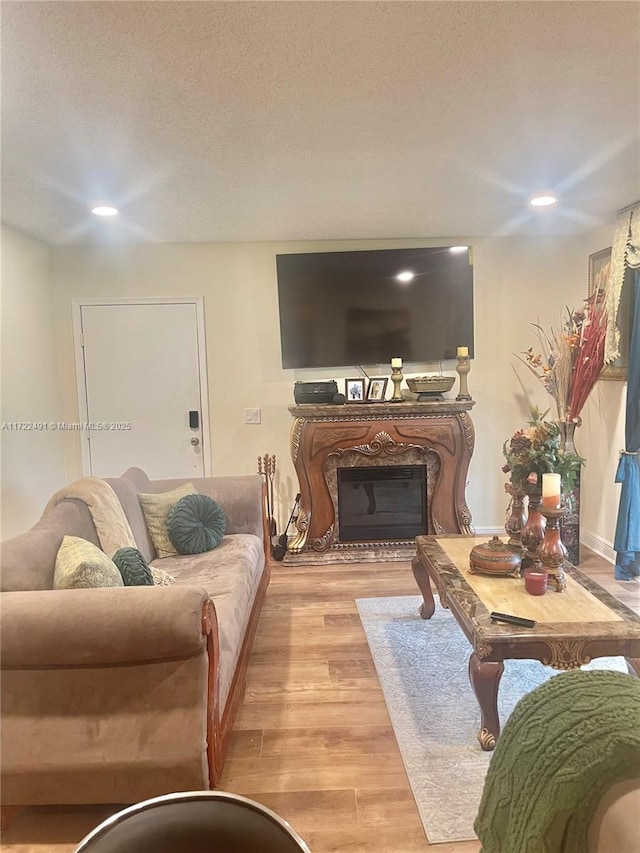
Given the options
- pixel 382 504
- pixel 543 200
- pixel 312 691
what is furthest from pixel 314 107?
pixel 382 504

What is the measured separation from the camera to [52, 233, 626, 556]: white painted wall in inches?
167

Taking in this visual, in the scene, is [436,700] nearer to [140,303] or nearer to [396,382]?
[396,382]

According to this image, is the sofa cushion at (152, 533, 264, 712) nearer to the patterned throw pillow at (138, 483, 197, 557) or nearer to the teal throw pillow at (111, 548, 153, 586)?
the patterned throw pillow at (138, 483, 197, 557)

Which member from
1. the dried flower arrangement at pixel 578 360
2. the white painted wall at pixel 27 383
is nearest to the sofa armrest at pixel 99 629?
the white painted wall at pixel 27 383

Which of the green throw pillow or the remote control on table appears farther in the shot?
the green throw pillow

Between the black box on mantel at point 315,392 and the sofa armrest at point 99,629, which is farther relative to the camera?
the black box on mantel at point 315,392

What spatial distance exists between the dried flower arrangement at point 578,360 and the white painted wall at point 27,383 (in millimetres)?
3714

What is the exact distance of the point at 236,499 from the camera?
10.6ft

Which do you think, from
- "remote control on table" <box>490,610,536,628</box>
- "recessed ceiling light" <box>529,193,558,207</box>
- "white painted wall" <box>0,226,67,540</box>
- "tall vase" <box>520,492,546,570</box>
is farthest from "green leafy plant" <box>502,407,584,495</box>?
"white painted wall" <box>0,226,67,540</box>

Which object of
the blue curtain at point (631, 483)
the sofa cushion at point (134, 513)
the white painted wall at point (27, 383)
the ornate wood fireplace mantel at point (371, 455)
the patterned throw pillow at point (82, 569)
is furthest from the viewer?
the ornate wood fireplace mantel at point (371, 455)

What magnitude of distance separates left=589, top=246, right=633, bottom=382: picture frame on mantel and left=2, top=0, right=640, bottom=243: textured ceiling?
492mm

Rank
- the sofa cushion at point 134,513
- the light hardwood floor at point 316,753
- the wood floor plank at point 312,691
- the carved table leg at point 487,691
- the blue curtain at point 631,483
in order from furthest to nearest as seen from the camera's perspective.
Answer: the blue curtain at point 631,483, the sofa cushion at point 134,513, the wood floor plank at point 312,691, the carved table leg at point 487,691, the light hardwood floor at point 316,753

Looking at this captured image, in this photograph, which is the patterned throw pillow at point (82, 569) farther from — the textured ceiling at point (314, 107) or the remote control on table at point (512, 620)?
the textured ceiling at point (314, 107)

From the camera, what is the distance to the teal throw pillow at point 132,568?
1967 millimetres
